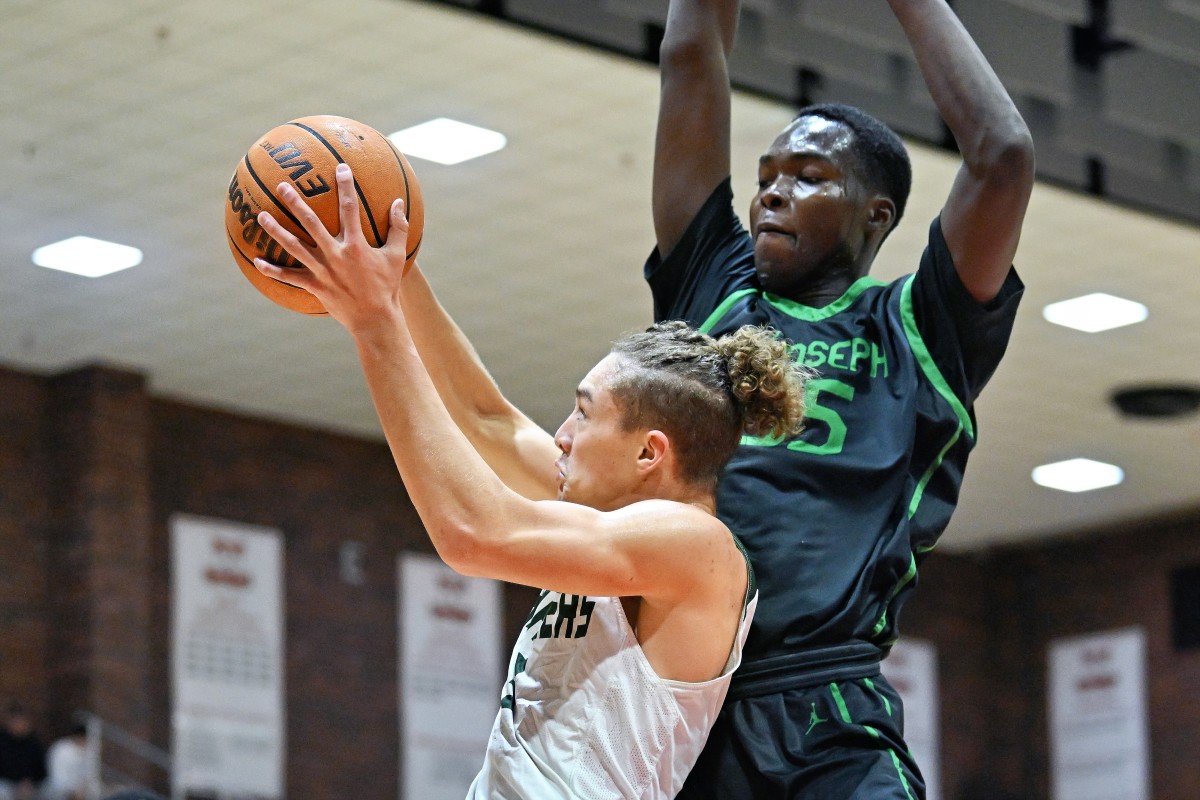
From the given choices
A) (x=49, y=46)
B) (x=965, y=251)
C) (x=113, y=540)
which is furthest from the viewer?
(x=113, y=540)

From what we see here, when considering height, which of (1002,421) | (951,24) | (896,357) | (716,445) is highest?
(1002,421)

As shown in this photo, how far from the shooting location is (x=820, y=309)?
3.42m

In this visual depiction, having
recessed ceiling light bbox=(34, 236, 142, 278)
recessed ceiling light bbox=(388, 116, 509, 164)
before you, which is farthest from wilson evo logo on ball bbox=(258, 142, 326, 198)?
recessed ceiling light bbox=(34, 236, 142, 278)

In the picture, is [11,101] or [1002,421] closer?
[11,101]

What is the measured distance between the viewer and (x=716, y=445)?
2.99 meters

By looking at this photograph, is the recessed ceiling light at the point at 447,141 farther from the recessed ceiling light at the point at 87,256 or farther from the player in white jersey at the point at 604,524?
the player in white jersey at the point at 604,524

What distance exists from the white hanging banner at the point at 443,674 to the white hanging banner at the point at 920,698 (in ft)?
16.0

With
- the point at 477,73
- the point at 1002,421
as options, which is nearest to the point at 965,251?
the point at 477,73

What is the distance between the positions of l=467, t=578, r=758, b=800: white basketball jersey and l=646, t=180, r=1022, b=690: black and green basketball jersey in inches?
7.4

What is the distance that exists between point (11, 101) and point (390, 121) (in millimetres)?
2070

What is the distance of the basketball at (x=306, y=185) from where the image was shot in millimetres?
2854

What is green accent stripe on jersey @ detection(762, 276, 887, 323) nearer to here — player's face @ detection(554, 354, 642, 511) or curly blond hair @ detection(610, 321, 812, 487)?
curly blond hair @ detection(610, 321, 812, 487)

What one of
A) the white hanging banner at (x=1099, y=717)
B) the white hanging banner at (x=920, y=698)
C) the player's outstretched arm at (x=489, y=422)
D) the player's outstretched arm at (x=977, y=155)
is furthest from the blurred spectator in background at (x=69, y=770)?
the player's outstretched arm at (x=977, y=155)

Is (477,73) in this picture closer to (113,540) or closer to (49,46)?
(49,46)
